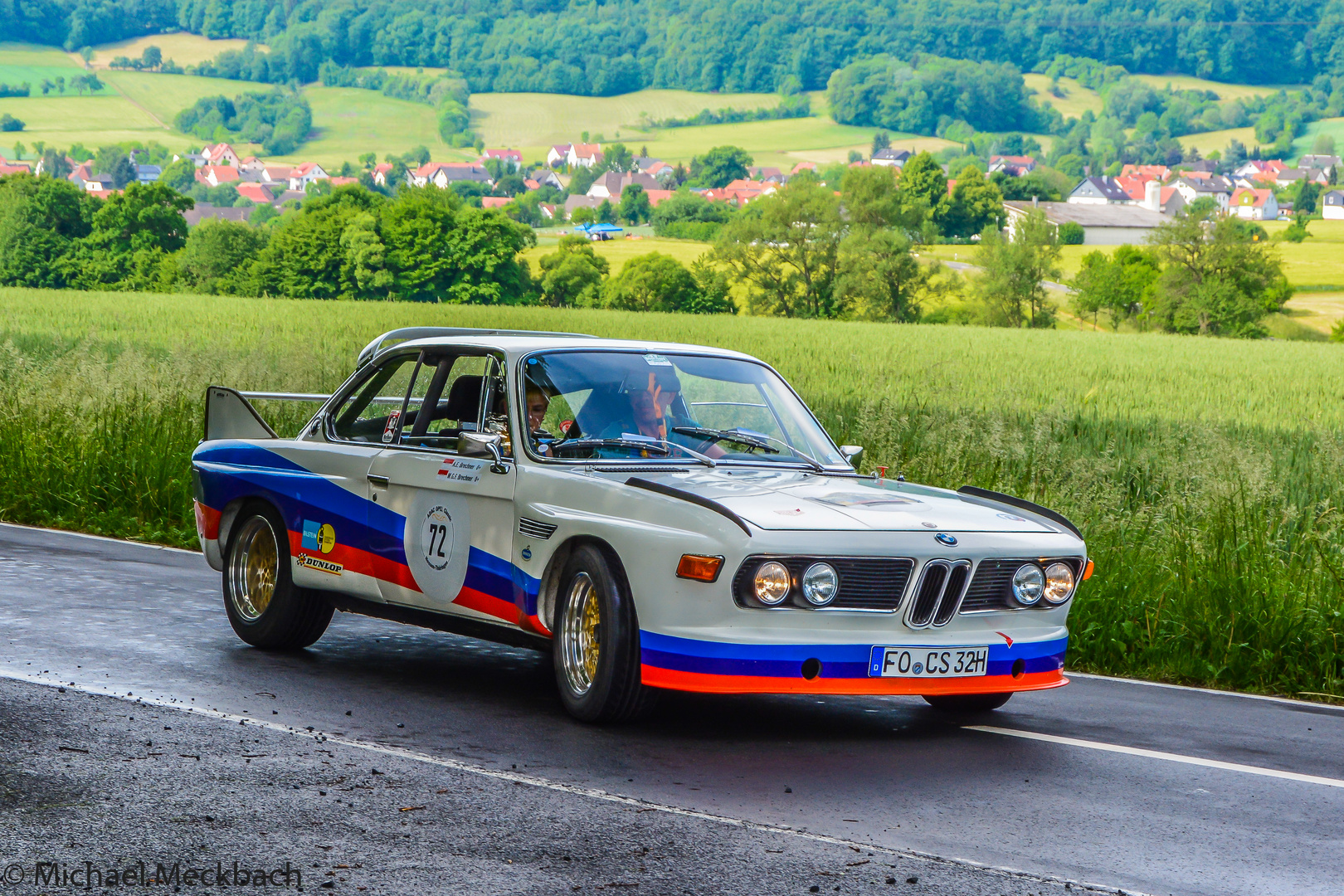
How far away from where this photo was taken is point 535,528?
22.0ft

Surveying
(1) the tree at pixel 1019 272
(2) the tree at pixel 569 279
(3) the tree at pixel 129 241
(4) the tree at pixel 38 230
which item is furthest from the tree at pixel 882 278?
(4) the tree at pixel 38 230

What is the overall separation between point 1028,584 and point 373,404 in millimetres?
3706

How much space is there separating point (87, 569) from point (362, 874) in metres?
7.18

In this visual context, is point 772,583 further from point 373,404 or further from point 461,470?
point 373,404

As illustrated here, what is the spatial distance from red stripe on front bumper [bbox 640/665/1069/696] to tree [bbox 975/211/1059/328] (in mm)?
105915

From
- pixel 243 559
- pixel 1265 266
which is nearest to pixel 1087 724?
pixel 243 559

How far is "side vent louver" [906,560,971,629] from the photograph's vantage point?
20.2ft

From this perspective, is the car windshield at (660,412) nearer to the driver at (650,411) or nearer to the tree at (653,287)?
the driver at (650,411)

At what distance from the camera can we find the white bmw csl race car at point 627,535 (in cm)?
601

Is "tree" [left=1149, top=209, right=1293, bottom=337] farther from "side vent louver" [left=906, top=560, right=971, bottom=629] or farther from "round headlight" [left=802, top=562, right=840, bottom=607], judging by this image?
"round headlight" [left=802, top=562, right=840, bottom=607]

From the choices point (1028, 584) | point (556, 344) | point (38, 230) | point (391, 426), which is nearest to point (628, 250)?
point (38, 230)

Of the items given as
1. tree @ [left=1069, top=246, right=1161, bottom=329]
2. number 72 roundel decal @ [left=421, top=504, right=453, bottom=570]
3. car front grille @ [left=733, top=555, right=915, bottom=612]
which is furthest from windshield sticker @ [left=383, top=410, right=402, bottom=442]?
tree @ [left=1069, top=246, right=1161, bottom=329]

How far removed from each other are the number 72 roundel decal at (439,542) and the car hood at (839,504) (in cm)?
98

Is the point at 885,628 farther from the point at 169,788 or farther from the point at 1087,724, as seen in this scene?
the point at 169,788
